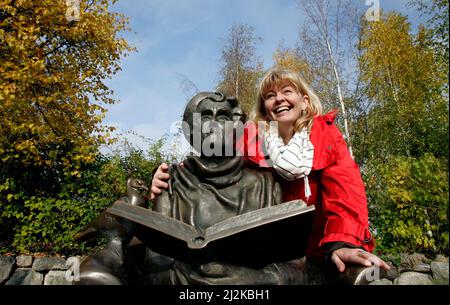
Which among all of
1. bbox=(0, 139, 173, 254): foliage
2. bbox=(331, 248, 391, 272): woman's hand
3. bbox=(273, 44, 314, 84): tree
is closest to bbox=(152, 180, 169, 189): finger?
bbox=(331, 248, 391, 272): woman's hand

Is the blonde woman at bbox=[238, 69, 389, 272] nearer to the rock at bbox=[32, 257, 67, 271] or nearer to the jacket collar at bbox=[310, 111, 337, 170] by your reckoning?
the jacket collar at bbox=[310, 111, 337, 170]

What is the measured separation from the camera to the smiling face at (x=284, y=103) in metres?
2.11

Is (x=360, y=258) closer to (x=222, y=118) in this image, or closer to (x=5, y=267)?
(x=222, y=118)

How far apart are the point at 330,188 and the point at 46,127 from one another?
5.67 metres

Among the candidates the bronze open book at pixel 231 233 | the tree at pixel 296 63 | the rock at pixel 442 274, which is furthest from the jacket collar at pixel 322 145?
the tree at pixel 296 63

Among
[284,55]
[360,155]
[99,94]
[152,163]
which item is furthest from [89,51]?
[284,55]

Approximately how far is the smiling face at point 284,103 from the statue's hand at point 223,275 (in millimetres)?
990

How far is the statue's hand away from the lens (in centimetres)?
135

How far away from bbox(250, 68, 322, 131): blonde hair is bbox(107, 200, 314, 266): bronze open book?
2.89 ft

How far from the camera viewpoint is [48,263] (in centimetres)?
548

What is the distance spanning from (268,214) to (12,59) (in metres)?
6.50

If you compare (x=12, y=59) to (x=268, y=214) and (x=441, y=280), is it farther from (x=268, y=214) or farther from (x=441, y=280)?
(x=441, y=280)

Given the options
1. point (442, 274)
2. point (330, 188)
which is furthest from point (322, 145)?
point (442, 274)
